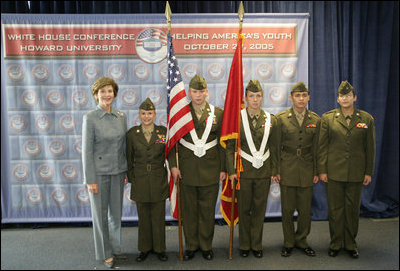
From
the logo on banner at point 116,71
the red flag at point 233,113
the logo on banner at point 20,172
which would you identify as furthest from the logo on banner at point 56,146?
the red flag at point 233,113

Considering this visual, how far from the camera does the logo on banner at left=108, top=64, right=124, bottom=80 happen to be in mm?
4016

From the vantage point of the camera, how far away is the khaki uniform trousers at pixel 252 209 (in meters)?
3.01

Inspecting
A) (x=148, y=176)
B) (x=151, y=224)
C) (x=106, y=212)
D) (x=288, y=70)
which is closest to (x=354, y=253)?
(x=151, y=224)

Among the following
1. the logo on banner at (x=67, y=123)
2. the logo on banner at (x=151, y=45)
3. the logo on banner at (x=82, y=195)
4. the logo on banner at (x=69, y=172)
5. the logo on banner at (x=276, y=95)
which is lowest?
the logo on banner at (x=82, y=195)

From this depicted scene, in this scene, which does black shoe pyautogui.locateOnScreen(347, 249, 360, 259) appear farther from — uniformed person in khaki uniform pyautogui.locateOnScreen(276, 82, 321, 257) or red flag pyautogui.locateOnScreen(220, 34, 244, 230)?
red flag pyautogui.locateOnScreen(220, 34, 244, 230)

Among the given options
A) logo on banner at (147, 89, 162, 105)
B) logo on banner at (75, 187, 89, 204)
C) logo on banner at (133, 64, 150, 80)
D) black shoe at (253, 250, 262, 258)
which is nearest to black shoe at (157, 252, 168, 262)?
black shoe at (253, 250, 262, 258)

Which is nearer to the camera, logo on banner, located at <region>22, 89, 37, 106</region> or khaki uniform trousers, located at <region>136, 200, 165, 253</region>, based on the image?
khaki uniform trousers, located at <region>136, 200, 165, 253</region>

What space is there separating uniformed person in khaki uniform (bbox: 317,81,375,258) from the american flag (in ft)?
4.21

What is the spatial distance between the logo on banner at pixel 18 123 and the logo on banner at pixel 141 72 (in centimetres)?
149

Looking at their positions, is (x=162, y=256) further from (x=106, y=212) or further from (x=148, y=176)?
(x=148, y=176)

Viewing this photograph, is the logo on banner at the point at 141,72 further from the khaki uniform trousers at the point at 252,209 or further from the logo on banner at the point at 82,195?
the khaki uniform trousers at the point at 252,209

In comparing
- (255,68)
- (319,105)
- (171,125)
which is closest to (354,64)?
(319,105)

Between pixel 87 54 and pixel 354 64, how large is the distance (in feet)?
11.5

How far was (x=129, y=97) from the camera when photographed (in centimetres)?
405
